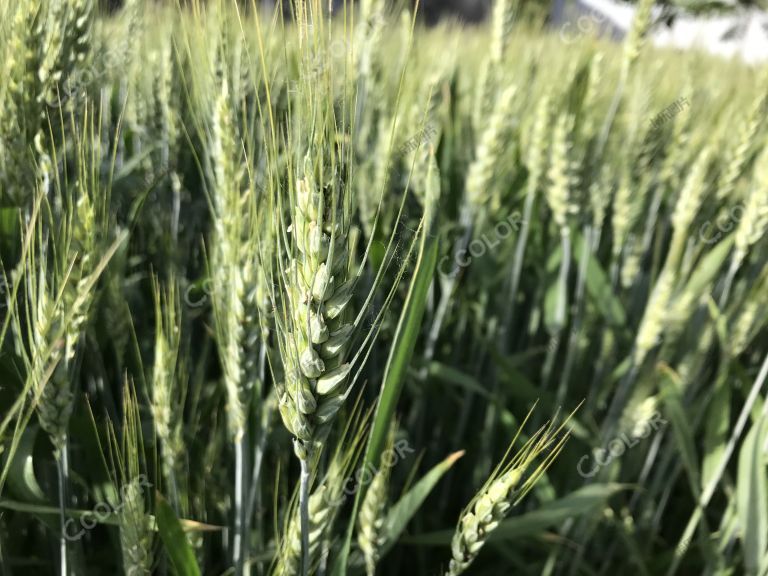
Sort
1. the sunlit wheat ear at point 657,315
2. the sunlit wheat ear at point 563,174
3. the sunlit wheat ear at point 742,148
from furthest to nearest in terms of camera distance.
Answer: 1. the sunlit wheat ear at point 742,148
2. the sunlit wheat ear at point 563,174
3. the sunlit wheat ear at point 657,315

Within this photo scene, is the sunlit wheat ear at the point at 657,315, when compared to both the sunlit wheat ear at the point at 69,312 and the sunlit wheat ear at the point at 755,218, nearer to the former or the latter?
the sunlit wheat ear at the point at 755,218

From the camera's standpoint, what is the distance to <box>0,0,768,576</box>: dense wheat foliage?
0.55 meters

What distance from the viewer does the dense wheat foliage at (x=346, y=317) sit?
549 millimetres

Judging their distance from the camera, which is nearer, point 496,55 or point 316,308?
point 316,308

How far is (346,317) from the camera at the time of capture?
1.81 ft

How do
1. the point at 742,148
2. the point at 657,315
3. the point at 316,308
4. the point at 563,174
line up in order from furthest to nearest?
the point at 742,148 < the point at 563,174 < the point at 657,315 < the point at 316,308

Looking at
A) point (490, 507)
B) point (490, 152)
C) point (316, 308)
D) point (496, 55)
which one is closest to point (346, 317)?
point (316, 308)

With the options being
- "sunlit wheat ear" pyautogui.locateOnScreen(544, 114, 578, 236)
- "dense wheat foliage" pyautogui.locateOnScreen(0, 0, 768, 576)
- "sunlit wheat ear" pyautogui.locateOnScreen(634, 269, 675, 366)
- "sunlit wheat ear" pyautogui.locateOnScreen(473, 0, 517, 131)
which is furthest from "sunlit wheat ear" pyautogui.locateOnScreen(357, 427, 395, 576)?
"sunlit wheat ear" pyautogui.locateOnScreen(473, 0, 517, 131)

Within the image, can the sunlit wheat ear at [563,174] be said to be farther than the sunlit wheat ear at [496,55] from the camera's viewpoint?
No

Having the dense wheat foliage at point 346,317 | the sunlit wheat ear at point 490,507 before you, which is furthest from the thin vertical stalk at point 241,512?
the sunlit wheat ear at point 490,507

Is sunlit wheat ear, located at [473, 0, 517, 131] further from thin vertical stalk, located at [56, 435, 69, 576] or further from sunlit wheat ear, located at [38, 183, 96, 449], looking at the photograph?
thin vertical stalk, located at [56, 435, 69, 576]

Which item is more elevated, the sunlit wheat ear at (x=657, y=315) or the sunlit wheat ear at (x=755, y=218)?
the sunlit wheat ear at (x=755, y=218)

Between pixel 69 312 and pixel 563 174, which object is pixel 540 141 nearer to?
pixel 563 174

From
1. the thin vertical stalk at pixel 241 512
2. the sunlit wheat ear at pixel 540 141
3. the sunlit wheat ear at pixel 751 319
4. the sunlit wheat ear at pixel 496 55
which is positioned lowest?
the thin vertical stalk at pixel 241 512
